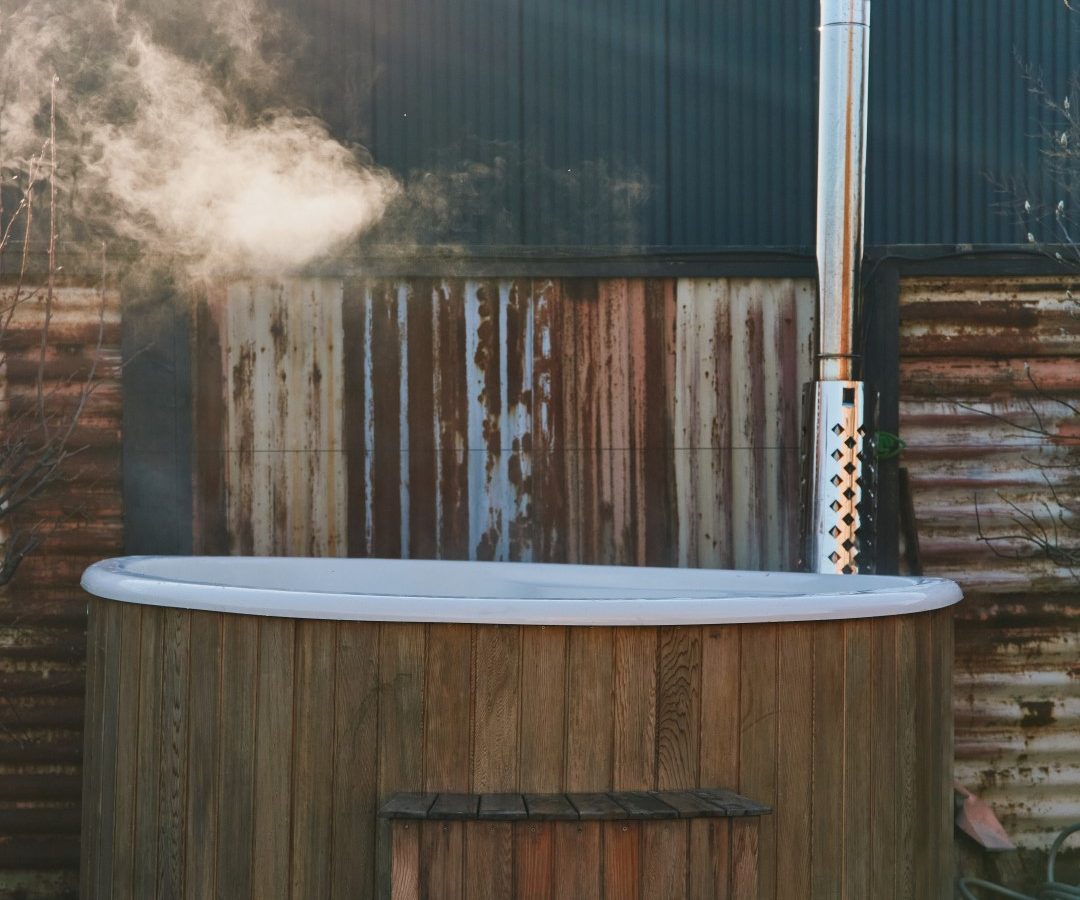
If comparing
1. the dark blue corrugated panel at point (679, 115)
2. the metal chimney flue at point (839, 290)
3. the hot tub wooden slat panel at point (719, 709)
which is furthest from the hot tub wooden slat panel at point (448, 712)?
the dark blue corrugated panel at point (679, 115)

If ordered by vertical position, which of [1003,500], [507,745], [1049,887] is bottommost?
[1049,887]

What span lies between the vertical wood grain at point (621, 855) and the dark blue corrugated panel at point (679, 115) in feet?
7.42

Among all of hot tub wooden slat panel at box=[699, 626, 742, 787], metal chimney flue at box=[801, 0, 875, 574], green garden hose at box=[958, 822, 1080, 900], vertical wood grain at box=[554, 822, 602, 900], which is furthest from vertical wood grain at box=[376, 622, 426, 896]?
green garden hose at box=[958, 822, 1080, 900]

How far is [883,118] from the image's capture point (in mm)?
3855

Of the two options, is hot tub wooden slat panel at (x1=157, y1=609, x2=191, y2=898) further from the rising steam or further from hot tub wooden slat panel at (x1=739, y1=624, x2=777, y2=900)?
the rising steam

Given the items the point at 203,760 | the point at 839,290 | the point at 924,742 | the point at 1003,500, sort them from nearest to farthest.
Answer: the point at 203,760
the point at 924,742
the point at 839,290
the point at 1003,500

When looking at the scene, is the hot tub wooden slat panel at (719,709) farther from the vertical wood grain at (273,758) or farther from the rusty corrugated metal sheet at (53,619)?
the rusty corrugated metal sheet at (53,619)

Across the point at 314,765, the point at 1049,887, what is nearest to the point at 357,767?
the point at 314,765

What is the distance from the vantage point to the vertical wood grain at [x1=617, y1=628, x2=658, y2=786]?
218 centimetres

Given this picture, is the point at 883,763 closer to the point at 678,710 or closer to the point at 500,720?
the point at 678,710

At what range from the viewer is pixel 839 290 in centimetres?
352

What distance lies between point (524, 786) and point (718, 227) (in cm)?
231

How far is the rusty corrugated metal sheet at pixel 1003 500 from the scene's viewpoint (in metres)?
3.78

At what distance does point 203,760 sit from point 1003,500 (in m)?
2.85
